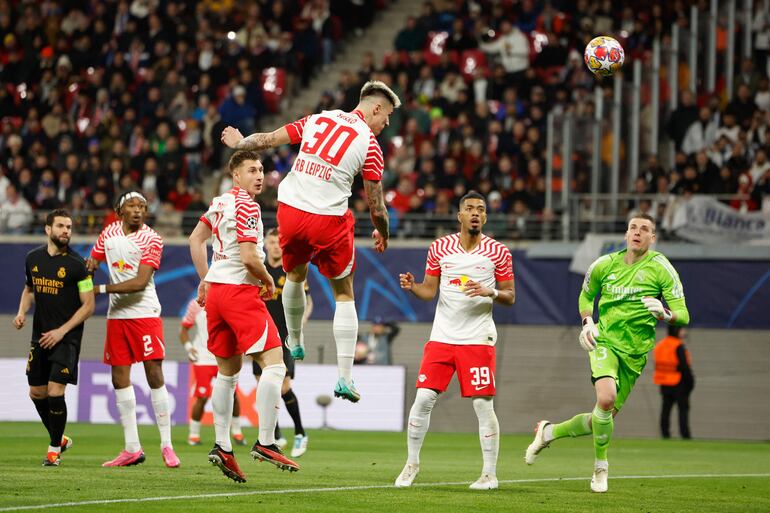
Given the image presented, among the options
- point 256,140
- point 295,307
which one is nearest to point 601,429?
point 295,307

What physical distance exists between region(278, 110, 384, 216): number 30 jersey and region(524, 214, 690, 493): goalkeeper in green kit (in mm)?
2526

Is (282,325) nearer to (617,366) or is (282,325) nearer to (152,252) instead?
(152,252)

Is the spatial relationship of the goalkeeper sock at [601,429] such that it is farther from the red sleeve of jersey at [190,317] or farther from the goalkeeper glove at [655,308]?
the red sleeve of jersey at [190,317]

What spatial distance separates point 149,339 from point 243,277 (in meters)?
2.58

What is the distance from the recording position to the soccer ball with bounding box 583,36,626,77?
14617mm

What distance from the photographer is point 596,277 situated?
447 inches

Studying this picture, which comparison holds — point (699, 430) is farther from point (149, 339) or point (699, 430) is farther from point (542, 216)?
point (149, 339)

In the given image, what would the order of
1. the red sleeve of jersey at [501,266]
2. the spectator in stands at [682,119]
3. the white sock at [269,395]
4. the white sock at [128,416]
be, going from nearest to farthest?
the white sock at [269,395], the red sleeve of jersey at [501,266], the white sock at [128,416], the spectator in stands at [682,119]

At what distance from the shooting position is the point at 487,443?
426 inches

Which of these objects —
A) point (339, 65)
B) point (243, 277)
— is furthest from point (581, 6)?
point (243, 277)

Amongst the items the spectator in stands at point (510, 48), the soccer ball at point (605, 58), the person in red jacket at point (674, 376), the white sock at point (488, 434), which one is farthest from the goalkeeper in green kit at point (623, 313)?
the spectator in stands at point (510, 48)

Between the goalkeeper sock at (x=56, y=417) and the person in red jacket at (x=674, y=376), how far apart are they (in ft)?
36.2

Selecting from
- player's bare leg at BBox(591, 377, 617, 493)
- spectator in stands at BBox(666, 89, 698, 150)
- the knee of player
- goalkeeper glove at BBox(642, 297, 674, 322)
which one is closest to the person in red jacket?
spectator in stands at BBox(666, 89, 698, 150)

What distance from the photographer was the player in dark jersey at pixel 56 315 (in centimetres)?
1217
